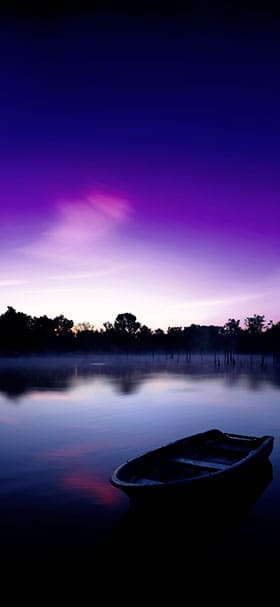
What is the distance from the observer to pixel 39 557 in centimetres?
999

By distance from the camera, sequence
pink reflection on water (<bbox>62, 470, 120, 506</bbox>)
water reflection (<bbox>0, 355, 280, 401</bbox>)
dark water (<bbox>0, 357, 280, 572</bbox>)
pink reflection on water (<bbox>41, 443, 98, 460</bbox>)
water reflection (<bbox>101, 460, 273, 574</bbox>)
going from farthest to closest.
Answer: water reflection (<bbox>0, 355, 280, 401</bbox>) → pink reflection on water (<bbox>41, 443, 98, 460</bbox>) → pink reflection on water (<bbox>62, 470, 120, 506</bbox>) → dark water (<bbox>0, 357, 280, 572</bbox>) → water reflection (<bbox>101, 460, 273, 574</bbox>)

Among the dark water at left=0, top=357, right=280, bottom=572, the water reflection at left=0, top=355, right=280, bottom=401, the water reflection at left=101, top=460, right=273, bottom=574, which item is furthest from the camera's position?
the water reflection at left=0, top=355, right=280, bottom=401

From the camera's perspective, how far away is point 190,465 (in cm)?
1301

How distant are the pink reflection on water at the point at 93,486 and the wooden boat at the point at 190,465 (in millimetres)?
2506

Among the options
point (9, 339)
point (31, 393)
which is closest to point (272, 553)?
point (31, 393)

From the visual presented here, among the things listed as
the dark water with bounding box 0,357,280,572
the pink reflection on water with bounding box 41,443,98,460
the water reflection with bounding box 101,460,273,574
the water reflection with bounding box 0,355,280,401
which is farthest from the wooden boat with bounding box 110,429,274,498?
the water reflection with bounding box 0,355,280,401

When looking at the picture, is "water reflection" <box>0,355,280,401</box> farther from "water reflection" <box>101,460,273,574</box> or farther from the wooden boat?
"water reflection" <box>101,460,273,574</box>

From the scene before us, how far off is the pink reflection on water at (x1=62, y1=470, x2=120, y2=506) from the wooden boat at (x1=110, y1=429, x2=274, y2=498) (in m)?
2.51

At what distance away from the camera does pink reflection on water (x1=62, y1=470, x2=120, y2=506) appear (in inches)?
564

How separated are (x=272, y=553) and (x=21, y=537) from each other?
696cm

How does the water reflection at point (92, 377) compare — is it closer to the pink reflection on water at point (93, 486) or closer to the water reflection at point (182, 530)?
the pink reflection on water at point (93, 486)

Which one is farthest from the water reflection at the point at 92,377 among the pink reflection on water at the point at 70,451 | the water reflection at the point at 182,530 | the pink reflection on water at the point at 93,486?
the water reflection at the point at 182,530

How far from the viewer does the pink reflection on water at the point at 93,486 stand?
47.0ft

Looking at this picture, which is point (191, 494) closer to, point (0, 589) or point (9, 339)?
point (0, 589)
